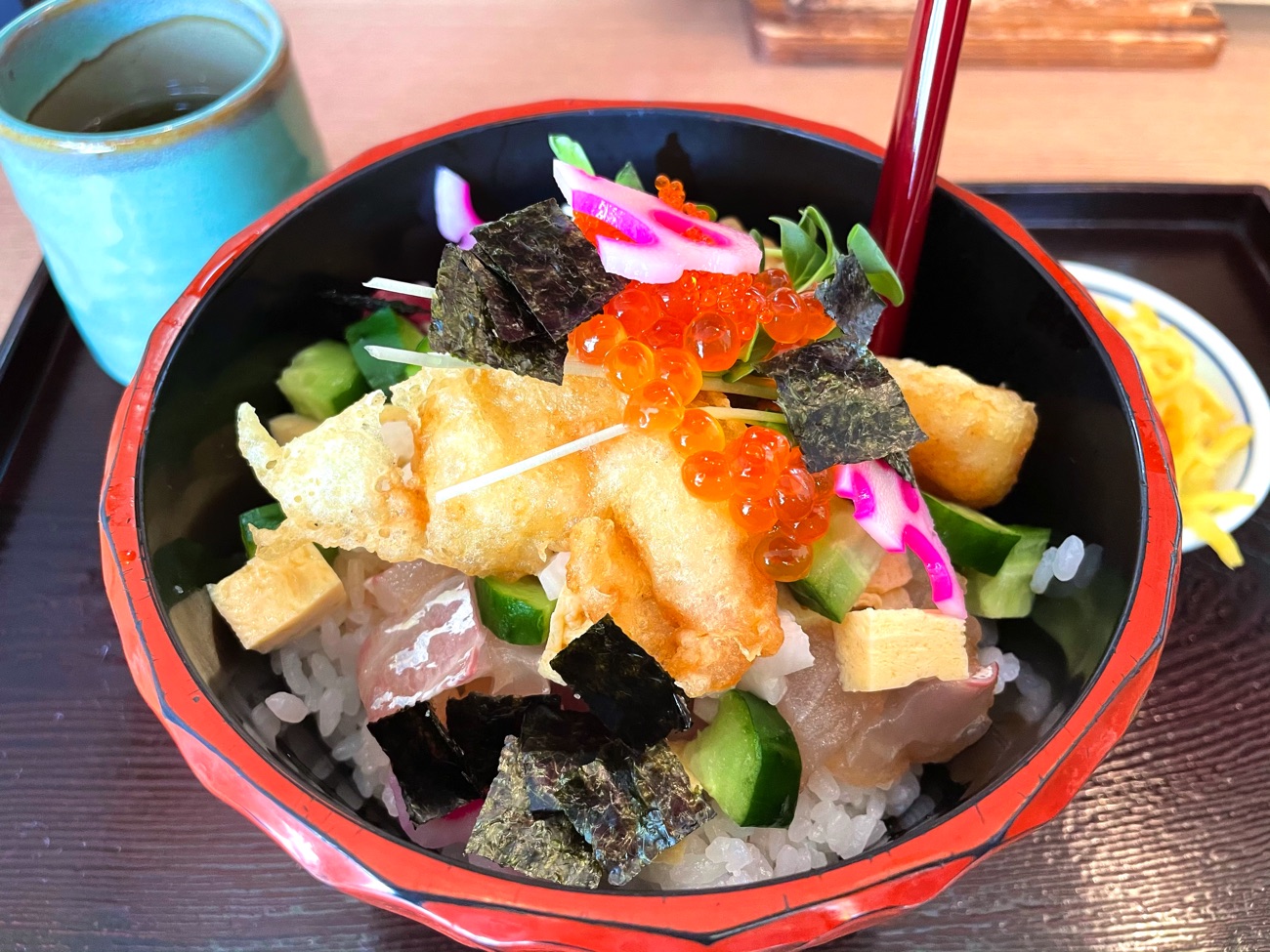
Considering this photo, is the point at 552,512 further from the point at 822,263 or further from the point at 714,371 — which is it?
the point at 822,263

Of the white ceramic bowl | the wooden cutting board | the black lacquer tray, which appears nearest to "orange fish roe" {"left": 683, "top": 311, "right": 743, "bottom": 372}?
the black lacquer tray

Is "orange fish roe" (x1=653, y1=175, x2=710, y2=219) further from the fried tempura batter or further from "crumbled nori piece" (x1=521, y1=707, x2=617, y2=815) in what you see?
"crumbled nori piece" (x1=521, y1=707, x2=617, y2=815)

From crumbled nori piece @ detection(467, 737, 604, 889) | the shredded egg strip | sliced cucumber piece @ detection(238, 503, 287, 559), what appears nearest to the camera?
crumbled nori piece @ detection(467, 737, 604, 889)

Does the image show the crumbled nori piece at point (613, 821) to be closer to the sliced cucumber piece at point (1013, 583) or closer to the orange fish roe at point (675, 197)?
the sliced cucumber piece at point (1013, 583)

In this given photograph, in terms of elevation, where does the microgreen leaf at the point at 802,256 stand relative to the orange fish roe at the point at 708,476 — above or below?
above

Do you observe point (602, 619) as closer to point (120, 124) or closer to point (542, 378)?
point (542, 378)

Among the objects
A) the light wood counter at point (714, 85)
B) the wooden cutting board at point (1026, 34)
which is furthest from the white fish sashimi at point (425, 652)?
the wooden cutting board at point (1026, 34)
